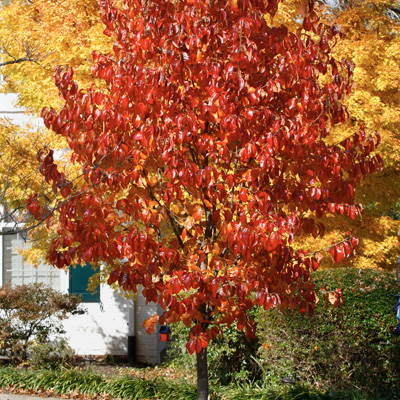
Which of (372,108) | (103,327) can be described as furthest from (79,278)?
(372,108)

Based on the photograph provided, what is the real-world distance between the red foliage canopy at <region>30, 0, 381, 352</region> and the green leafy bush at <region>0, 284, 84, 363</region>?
5445 millimetres

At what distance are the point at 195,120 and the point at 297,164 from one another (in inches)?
40.4

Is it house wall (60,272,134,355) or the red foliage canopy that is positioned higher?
the red foliage canopy

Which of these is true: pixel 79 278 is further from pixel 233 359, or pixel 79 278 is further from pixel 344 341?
pixel 344 341

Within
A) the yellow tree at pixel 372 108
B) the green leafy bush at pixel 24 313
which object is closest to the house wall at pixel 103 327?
the green leafy bush at pixel 24 313

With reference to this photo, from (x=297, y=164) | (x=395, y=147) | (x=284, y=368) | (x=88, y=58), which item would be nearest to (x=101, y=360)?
(x=284, y=368)

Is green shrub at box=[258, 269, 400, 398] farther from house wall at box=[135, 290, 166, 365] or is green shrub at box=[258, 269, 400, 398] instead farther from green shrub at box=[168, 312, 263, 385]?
house wall at box=[135, 290, 166, 365]

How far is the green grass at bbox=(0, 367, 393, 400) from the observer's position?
6.80m

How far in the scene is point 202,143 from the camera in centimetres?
459

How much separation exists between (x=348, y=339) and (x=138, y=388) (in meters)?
3.03

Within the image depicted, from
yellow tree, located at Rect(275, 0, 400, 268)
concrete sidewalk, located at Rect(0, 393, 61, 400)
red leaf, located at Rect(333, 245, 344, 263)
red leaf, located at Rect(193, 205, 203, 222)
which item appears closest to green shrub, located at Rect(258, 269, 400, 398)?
yellow tree, located at Rect(275, 0, 400, 268)

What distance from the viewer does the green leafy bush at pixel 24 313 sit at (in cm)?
955

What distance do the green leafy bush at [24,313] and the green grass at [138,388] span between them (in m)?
0.61

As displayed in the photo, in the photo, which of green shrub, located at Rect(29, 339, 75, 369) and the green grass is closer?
the green grass
